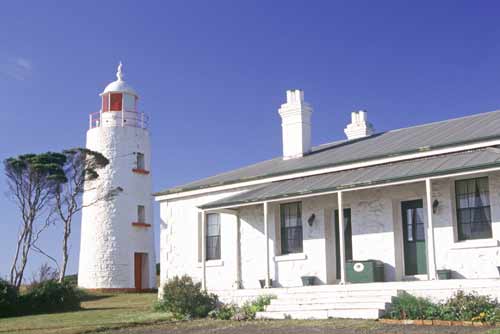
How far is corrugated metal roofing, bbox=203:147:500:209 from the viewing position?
49.1 ft

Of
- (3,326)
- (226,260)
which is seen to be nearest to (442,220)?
(226,260)

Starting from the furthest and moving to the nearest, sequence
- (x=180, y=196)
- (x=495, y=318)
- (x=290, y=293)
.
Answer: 1. (x=180, y=196)
2. (x=290, y=293)
3. (x=495, y=318)

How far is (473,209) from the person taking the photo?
16.0 m

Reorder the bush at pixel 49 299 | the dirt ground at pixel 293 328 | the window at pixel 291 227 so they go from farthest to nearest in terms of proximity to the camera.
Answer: the bush at pixel 49 299, the window at pixel 291 227, the dirt ground at pixel 293 328

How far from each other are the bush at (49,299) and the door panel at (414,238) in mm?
11431

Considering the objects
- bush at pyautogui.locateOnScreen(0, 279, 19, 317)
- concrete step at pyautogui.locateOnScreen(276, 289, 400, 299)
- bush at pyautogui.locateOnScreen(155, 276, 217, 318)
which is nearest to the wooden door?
bush at pyautogui.locateOnScreen(0, 279, 19, 317)

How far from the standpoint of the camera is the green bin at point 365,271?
16781 mm

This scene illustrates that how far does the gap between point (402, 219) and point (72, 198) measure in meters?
20.0

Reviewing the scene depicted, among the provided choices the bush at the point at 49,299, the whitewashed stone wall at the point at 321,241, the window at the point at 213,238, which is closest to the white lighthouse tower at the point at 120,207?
the bush at the point at 49,299

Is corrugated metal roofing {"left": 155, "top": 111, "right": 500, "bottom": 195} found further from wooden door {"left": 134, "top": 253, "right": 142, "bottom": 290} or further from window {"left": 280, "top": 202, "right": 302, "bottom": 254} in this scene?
wooden door {"left": 134, "top": 253, "right": 142, "bottom": 290}

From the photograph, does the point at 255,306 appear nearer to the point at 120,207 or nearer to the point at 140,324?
the point at 140,324

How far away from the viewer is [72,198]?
33250mm

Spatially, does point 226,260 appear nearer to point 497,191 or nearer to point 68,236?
point 497,191

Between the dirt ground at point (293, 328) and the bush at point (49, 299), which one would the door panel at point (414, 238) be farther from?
the bush at point (49, 299)
